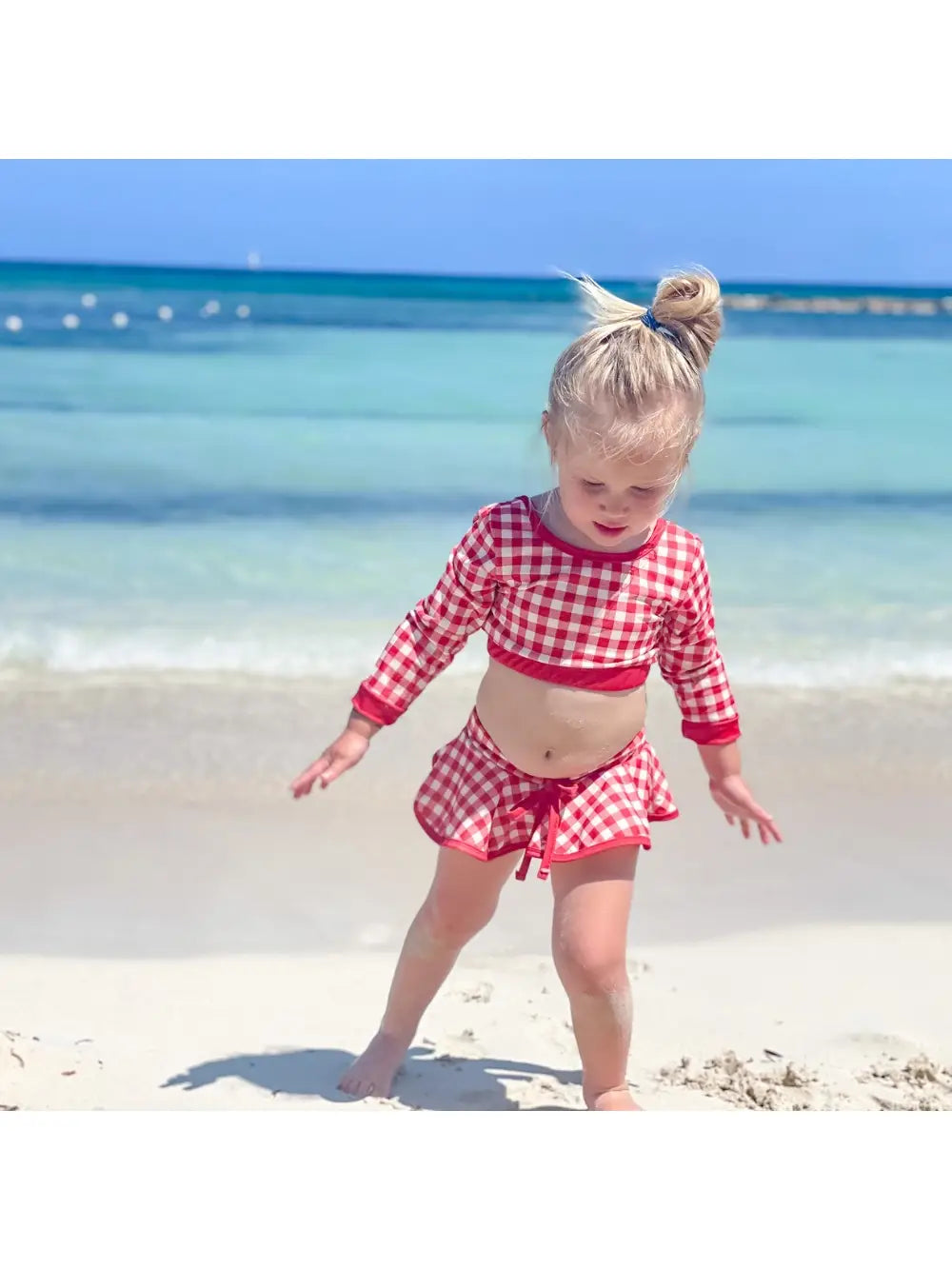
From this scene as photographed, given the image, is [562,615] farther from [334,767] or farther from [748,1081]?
[748,1081]

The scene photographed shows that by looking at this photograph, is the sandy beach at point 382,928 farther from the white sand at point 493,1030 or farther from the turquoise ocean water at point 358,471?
the turquoise ocean water at point 358,471

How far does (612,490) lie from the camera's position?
2.05m

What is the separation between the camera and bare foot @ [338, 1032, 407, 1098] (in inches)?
94.0

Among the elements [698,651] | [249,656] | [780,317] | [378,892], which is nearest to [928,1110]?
[698,651]

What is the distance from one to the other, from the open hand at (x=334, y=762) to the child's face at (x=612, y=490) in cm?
49

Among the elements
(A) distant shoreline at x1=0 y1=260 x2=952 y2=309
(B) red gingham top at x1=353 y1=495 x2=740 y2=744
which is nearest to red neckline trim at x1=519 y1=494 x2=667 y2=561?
(B) red gingham top at x1=353 y1=495 x2=740 y2=744

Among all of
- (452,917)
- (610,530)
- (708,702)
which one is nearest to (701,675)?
(708,702)

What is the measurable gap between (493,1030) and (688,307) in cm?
139

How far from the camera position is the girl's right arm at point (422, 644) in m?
2.20

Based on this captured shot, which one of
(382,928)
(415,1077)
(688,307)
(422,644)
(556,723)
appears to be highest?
(688,307)

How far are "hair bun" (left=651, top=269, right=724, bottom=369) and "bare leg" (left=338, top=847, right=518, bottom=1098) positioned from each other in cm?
86

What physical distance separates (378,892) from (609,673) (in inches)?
45.9

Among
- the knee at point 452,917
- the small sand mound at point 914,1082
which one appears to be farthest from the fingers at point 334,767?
the small sand mound at point 914,1082

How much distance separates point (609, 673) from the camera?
2.22 meters
